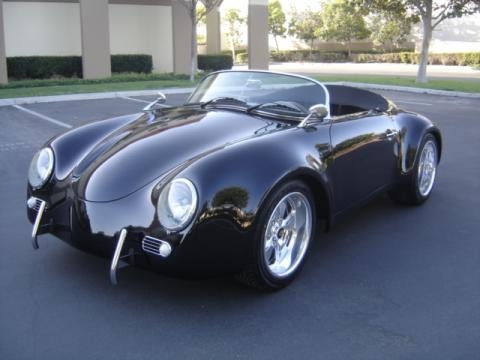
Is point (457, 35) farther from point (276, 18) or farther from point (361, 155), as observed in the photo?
point (361, 155)

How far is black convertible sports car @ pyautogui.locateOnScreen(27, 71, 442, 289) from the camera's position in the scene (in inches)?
124

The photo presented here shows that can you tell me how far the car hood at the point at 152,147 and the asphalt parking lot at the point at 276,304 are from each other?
0.66 metres

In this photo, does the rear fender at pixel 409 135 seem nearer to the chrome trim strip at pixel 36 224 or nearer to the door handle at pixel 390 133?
the door handle at pixel 390 133

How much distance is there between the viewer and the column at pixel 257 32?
23781 mm

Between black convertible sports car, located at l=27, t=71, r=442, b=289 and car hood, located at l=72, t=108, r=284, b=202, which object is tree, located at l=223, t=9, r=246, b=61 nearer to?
black convertible sports car, located at l=27, t=71, r=442, b=289

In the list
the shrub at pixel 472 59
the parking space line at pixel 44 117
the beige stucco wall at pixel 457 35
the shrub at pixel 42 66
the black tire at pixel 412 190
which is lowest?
the black tire at pixel 412 190

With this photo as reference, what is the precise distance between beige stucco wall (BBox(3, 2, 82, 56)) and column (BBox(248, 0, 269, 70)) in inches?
272

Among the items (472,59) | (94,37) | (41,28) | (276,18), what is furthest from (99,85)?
(276,18)

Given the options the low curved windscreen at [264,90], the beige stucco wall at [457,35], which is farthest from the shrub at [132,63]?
the beige stucco wall at [457,35]

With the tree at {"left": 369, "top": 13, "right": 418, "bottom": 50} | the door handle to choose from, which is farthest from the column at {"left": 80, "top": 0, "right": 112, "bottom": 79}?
the tree at {"left": 369, "top": 13, "right": 418, "bottom": 50}

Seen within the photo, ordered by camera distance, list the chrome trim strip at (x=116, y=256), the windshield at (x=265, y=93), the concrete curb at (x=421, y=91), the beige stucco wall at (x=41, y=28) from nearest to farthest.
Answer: the chrome trim strip at (x=116, y=256) < the windshield at (x=265, y=93) < the concrete curb at (x=421, y=91) < the beige stucco wall at (x=41, y=28)

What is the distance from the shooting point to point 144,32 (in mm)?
23906

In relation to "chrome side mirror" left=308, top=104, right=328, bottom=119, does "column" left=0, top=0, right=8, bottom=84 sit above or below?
above

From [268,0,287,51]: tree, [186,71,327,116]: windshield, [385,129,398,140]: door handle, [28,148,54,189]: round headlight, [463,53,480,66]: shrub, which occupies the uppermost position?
[268,0,287,51]: tree
